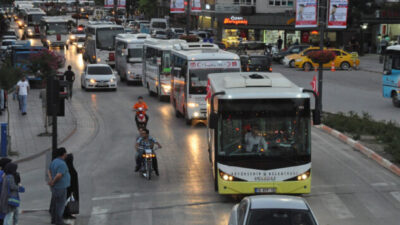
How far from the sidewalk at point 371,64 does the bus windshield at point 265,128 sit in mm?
38121

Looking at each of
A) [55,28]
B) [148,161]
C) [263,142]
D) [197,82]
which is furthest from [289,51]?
[263,142]

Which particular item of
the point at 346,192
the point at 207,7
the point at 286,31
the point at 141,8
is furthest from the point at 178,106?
the point at 141,8

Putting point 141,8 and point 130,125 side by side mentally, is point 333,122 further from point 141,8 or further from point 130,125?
point 141,8

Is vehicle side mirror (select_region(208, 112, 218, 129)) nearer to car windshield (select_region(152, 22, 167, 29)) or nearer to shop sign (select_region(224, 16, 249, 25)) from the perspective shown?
shop sign (select_region(224, 16, 249, 25))

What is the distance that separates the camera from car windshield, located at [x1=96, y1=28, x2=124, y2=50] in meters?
55.6

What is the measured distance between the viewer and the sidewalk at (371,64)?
179 ft

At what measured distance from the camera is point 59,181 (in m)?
13.6

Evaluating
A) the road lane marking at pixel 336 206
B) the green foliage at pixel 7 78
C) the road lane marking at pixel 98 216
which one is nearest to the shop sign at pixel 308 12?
the green foliage at pixel 7 78

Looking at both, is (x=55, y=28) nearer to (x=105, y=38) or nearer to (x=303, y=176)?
(x=105, y=38)

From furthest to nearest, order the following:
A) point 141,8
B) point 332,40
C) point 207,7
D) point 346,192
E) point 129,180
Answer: point 141,8 → point 207,7 → point 332,40 → point 129,180 → point 346,192

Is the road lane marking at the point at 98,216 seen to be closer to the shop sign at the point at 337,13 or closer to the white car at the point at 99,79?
the shop sign at the point at 337,13

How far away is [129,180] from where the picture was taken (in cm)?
1892

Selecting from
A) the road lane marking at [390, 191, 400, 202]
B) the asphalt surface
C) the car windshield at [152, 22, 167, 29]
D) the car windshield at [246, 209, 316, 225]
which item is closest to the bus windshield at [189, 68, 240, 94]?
the asphalt surface

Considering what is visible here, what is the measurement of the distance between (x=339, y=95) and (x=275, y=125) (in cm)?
2365
